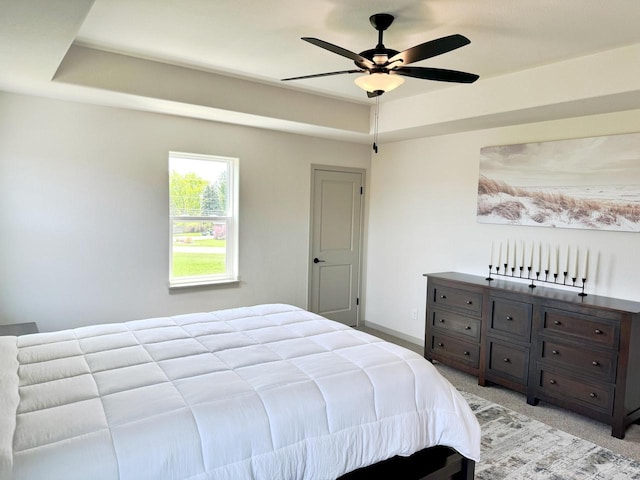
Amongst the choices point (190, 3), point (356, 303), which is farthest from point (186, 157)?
point (356, 303)

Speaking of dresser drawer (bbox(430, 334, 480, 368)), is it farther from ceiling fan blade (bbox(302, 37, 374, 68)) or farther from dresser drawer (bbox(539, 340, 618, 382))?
ceiling fan blade (bbox(302, 37, 374, 68))

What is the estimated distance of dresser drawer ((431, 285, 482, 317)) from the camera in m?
3.98

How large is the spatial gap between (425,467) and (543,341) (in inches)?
74.7

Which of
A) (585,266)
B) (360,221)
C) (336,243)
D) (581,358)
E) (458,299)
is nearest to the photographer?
(581,358)

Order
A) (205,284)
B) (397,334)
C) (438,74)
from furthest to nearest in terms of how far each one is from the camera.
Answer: (397,334), (205,284), (438,74)

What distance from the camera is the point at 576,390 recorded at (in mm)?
3266

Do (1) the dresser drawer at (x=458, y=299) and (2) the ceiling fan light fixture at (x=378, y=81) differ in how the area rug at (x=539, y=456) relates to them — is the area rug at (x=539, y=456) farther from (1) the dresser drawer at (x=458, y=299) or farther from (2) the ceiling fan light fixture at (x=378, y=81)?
(2) the ceiling fan light fixture at (x=378, y=81)

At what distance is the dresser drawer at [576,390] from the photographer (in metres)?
3.11

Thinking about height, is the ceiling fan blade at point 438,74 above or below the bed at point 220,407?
above

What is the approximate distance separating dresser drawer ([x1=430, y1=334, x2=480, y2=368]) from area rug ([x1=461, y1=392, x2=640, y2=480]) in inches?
31.2

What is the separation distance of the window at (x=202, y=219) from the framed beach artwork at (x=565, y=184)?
2663mm

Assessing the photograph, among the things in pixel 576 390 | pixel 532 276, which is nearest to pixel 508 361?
pixel 576 390

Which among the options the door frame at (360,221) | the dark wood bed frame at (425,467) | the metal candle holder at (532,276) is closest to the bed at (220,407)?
the dark wood bed frame at (425,467)

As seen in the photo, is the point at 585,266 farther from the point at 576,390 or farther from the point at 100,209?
the point at 100,209
